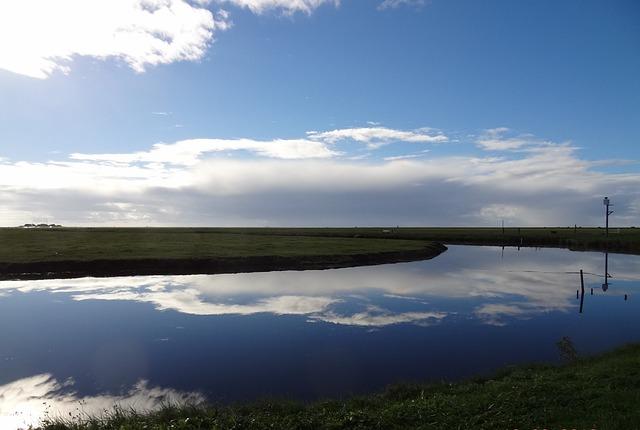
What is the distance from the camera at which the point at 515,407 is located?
12.6 m

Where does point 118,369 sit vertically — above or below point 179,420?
below

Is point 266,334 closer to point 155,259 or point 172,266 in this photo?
point 172,266

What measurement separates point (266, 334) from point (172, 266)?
37.7 m

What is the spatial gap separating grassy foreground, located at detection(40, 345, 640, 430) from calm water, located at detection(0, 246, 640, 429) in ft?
12.3

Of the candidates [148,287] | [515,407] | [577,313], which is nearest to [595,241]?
[577,313]

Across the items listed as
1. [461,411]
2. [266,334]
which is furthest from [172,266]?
[461,411]

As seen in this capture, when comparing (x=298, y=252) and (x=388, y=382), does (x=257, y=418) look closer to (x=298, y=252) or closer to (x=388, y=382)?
(x=388, y=382)

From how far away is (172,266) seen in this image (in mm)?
61562

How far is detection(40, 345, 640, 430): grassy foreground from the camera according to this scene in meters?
11.6

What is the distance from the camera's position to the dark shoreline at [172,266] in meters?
54.7

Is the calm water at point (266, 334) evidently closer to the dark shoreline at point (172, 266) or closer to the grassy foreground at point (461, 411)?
the grassy foreground at point (461, 411)

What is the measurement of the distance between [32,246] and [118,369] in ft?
201

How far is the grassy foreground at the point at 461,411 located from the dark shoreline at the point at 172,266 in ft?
155

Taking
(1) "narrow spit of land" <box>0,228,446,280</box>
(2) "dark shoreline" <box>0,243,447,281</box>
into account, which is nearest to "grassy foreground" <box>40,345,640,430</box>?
(2) "dark shoreline" <box>0,243,447,281</box>
